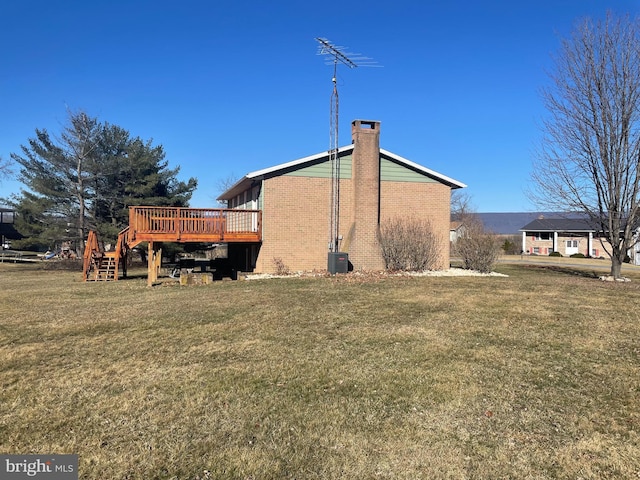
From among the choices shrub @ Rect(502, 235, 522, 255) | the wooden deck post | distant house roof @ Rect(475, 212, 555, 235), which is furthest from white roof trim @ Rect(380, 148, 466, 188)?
distant house roof @ Rect(475, 212, 555, 235)

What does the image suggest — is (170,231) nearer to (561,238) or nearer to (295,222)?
(295,222)

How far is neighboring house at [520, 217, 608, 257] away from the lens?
42094mm

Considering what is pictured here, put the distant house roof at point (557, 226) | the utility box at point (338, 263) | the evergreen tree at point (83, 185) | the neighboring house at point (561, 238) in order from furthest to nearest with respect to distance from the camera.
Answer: the distant house roof at point (557, 226), the neighboring house at point (561, 238), the evergreen tree at point (83, 185), the utility box at point (338, 263)

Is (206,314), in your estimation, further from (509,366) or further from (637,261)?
(637,261)

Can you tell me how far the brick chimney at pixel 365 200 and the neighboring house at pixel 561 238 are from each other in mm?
32372

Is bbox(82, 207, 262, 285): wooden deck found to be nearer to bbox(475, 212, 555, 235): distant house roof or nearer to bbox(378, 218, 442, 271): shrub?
bbox(378, 218, 442, 271): shrub

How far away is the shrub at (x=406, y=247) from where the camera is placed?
53.1 ft

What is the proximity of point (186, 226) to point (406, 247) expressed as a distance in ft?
26.3

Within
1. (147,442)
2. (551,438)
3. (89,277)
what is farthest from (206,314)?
(89,277)

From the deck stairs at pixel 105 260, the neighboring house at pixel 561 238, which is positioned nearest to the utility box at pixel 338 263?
the deck stairs at pixel 105 260

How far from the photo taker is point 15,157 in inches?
960

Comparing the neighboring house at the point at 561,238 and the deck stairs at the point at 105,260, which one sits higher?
the neighboring house at the point at 561,238

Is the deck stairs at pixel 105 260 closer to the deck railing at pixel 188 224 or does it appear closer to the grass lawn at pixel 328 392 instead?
the deck railing at pixel 188 224

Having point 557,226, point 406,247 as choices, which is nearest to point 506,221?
point 557,226
